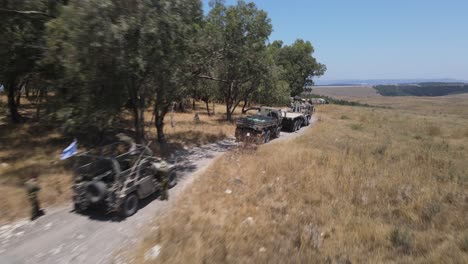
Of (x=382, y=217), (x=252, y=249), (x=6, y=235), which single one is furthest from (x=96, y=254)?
(x=382, y=217)

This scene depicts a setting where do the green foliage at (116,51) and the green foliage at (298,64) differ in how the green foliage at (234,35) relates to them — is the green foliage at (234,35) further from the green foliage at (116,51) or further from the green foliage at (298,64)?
the green foliage at (298,64)

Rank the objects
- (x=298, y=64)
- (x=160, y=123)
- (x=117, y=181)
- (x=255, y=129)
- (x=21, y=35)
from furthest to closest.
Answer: (x=298, y=64) → (x=255, y=129) → (x=160, y=123) → (x=21, y=35) → (x=117, y=181)

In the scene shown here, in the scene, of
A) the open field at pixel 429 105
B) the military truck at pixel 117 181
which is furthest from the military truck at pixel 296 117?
the open field at pixel 429 105

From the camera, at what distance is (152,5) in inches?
425

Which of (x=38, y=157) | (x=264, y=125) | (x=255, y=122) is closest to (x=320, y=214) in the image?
(x=255, y=122)

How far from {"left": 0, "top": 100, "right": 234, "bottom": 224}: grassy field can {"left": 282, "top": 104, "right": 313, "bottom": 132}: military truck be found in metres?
4.52

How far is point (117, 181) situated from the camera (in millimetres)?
8305

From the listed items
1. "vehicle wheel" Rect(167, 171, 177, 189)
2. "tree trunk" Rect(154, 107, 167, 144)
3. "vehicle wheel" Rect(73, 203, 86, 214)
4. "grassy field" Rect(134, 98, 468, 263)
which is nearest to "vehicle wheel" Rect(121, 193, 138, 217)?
"grassy field" Rect(134, 98, 468, 263)

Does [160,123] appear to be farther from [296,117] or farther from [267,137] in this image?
[296,117]

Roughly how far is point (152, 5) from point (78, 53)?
2.95 metres

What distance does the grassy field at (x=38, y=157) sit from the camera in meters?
9.10

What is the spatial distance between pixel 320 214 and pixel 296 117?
58.0 feet

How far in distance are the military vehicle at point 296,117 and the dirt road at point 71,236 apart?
1658 cm

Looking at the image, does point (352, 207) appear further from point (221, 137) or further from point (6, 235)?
point (221, 137)
